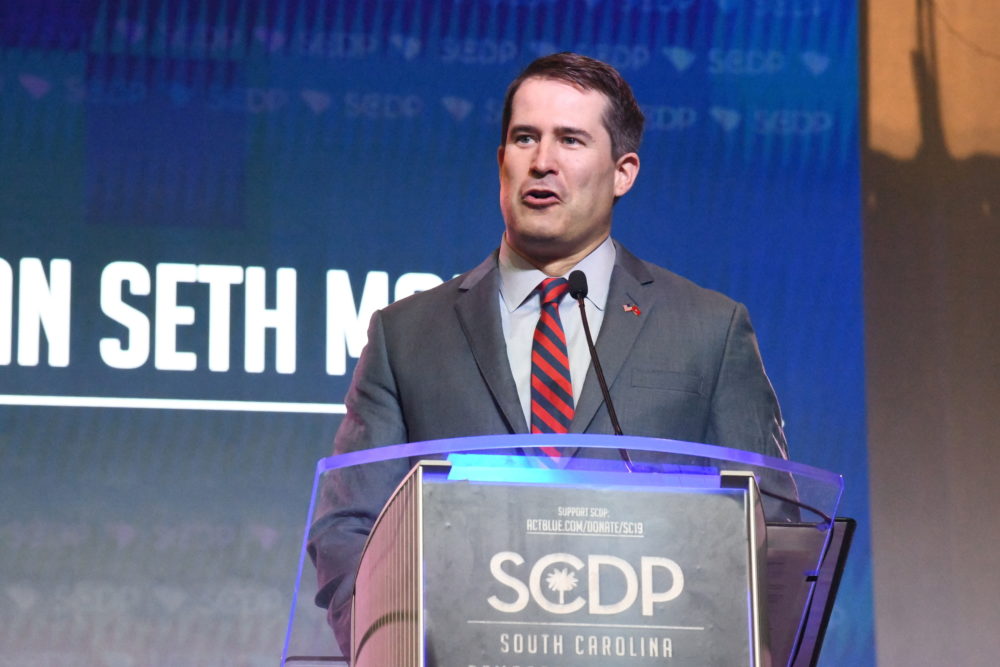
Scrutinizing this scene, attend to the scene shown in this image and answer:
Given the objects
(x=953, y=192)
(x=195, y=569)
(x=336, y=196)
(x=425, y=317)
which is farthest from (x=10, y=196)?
(x=953, y=192)

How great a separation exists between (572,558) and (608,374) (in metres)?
0.87

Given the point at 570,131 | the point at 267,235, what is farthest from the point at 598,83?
the point at 267,235

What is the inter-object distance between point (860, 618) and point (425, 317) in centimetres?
179

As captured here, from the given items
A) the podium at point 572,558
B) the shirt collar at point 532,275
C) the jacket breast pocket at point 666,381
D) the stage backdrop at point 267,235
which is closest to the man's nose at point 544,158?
the shirt collar at point 532,275

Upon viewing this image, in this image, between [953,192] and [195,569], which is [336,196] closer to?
[195,569]

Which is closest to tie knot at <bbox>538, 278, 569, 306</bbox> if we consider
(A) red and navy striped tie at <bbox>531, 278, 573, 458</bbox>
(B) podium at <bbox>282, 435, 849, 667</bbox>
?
(A) red and navy striped tie at <bbox>531, 278, 573, 458</bbox>

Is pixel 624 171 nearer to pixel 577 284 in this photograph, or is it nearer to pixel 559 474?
pixel 577 284

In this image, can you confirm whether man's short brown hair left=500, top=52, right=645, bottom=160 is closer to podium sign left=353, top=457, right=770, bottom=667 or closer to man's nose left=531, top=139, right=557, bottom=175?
man's nose left=531, top=139, right=557, bottom=175

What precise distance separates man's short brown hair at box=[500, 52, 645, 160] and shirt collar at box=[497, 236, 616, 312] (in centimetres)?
18

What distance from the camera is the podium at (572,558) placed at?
115cm

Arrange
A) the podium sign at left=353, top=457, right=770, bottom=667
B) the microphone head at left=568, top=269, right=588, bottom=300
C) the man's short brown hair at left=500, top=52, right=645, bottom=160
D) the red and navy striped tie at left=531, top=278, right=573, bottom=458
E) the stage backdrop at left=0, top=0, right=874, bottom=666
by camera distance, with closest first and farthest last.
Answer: the podium sign at left=353, top=457, right=770, bottom=667
the microphone head at left=568, top=269, right=588, bottom=300
the red and navy striped tie at left=531, top=278, right=573, bottom=458
the man's short brown hair at left=500, top=52, right=645, bottom=160
the stage backdrop at left=0, top=0, right=874, bottom=666

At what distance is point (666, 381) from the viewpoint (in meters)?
2.05

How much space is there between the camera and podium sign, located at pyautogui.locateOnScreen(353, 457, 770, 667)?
1.15 metres

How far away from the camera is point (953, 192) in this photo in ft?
12.3
